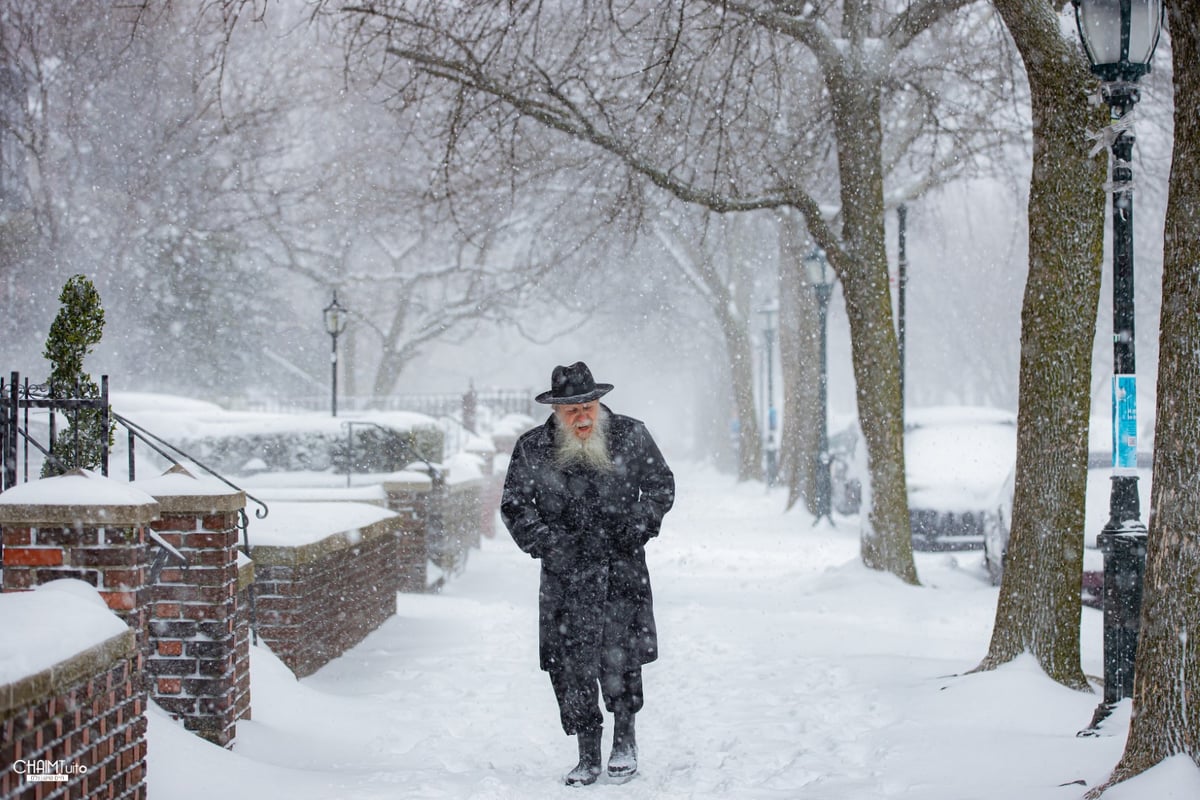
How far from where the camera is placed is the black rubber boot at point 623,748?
5.50m

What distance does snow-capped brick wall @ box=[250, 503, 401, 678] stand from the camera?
7.16 metres

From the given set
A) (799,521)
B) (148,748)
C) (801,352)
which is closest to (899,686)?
(148,748)

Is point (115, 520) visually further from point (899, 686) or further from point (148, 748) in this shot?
point (899, 686)

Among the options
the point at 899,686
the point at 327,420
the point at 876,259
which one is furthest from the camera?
the point at 327,420

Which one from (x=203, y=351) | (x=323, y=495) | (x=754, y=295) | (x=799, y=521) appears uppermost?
(x=754, y=295)

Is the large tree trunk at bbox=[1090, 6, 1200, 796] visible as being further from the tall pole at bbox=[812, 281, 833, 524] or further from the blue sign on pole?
the tall pole at bbox=[812, 281, 833, 524]

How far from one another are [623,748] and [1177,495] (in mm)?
2692

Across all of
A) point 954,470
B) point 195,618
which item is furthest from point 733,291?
point 195,618

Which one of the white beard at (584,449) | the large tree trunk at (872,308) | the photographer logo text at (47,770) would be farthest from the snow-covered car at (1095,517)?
the photographer logo text at (47,770)

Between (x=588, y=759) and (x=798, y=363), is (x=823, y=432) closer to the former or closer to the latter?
(x=798, y=363)

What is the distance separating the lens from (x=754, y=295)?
38.8 metres

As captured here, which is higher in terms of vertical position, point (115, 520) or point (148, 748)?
point (115, 520)

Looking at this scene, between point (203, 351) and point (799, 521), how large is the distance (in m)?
13.4

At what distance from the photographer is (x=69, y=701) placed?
11.9 ft
